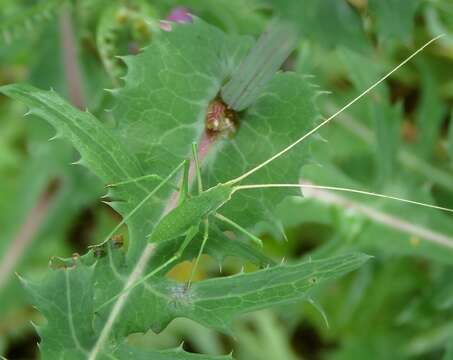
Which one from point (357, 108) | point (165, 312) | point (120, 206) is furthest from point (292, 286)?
point (357, 108)

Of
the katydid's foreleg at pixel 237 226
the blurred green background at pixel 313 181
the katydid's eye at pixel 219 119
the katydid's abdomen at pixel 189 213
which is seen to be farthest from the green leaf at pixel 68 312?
the blurred green background at pixel 313 181

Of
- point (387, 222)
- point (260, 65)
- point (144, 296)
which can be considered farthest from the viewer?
point (387, 222)

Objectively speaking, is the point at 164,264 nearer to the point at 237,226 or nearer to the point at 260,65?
the point at 237,226

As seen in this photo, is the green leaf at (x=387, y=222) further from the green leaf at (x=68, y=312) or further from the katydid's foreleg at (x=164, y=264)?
the green leaf at (x=68, y=312)

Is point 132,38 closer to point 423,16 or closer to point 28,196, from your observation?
point 28,196

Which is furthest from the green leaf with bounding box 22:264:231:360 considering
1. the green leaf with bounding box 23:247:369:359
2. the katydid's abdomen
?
the katydid's abdomen

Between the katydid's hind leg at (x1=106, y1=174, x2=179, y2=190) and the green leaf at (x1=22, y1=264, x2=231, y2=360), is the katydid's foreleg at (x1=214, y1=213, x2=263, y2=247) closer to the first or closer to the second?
the katydid's hind leg at (x1=106, y1=174, x2=179, y2=190)

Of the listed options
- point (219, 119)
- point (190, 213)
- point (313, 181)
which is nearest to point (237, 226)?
point (190, 213)
